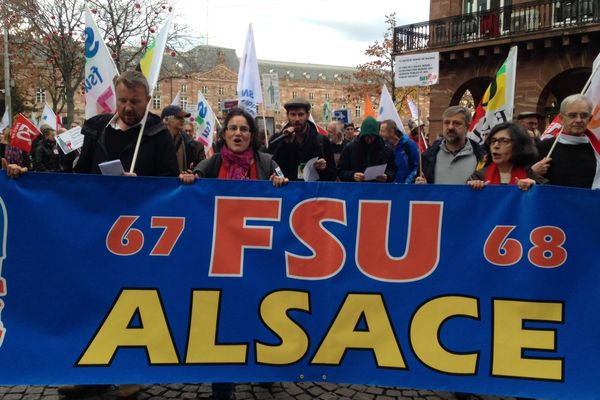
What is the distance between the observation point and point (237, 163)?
12.4ft

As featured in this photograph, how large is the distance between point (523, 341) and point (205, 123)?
8.15 metres

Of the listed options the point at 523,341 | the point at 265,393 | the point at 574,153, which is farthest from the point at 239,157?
the point at 574,153

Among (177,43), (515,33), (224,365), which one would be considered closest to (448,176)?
(224,365)

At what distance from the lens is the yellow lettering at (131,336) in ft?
10.6

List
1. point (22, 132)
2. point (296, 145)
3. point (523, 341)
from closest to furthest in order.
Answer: point (523, 341) < point (296, 145) < point (22, 132)

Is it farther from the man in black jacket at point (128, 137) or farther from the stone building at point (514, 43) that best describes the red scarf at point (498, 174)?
the stone building at point (514, 43)

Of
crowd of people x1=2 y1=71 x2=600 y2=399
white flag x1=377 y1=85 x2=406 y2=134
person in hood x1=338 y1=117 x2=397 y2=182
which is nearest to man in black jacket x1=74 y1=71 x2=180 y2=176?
crowd of people x1=2 y1=71 x2=600 y2=399

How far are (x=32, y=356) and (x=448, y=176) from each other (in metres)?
3.36

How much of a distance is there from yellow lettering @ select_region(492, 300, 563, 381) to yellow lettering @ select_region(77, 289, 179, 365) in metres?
1.92

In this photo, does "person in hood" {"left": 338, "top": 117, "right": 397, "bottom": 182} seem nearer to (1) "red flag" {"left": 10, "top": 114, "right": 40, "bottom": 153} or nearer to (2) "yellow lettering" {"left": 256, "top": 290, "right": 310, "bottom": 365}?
(2) "yellow lettering" {"left": 256, "top": 290, "right": 310, "bottom": 365}

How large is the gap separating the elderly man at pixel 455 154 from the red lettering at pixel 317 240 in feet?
5.12

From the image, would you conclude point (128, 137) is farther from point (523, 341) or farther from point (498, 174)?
point (523, 341)

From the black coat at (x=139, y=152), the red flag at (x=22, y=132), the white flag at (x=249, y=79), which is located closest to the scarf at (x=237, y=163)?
the black coat at (x=139, y=152)

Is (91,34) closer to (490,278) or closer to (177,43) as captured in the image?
(490,278)
